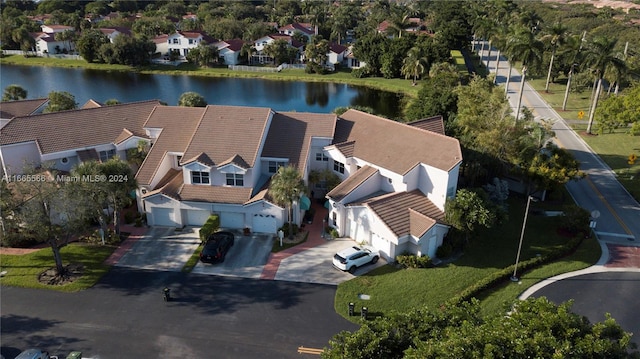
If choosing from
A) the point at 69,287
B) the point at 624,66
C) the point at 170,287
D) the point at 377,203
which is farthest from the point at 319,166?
the point at 624,66

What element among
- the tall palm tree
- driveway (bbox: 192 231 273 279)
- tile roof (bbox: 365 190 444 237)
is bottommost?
driveway (bbox: 192 231 273 279)

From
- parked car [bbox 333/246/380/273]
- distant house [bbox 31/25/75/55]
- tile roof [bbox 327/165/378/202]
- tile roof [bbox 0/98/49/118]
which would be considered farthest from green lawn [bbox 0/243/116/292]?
distant house [bbox 31/25/75/55]

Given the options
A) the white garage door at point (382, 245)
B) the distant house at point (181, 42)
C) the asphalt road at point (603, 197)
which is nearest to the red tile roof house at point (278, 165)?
the white garage door at point (382, 245)

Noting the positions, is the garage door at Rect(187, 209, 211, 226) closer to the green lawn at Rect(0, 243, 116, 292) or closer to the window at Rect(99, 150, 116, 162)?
the green lawn at Rect(0, 243, 116, 292)

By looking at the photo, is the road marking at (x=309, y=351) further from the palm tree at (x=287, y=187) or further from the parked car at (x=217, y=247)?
the palm tree at (x=287, y=187)

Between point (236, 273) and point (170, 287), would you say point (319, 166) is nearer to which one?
point (236, 273)

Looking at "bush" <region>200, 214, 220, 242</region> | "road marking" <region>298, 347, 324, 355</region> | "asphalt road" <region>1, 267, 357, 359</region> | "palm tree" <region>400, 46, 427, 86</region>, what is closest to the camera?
"road marking" <region>298, 347, 324, 355</region>
